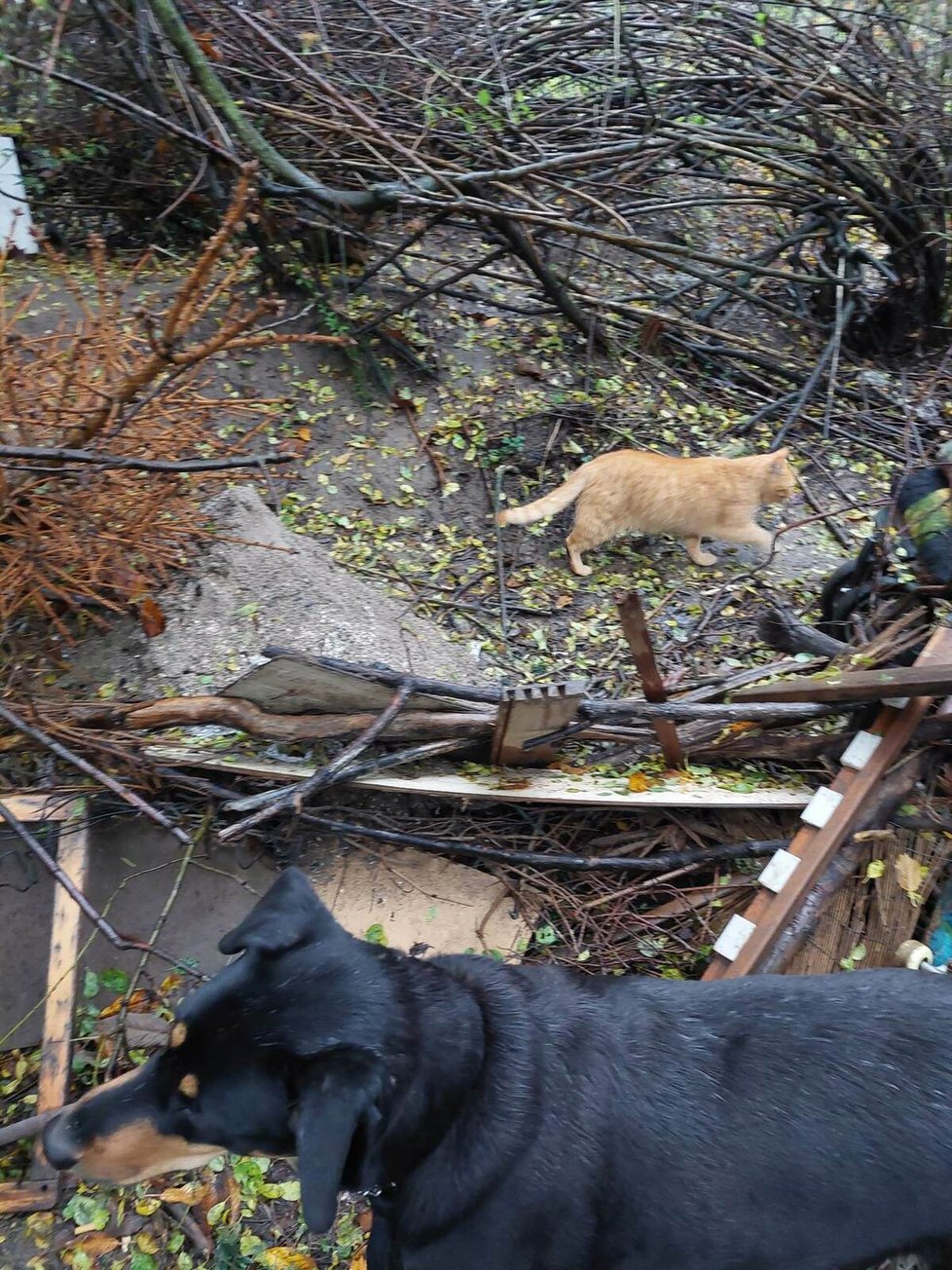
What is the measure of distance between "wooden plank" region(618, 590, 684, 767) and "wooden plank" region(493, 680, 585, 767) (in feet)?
1.07

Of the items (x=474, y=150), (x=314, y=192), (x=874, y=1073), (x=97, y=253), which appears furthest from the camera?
(x=474, y=150)

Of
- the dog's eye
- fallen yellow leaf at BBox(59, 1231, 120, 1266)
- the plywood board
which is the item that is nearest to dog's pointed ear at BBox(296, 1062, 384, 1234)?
the dog's eye

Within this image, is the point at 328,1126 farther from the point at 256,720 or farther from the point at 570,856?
the point at 570,856

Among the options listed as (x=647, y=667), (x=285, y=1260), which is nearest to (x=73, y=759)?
(x=285, y=1260)

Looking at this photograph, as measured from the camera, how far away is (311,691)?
3.13m

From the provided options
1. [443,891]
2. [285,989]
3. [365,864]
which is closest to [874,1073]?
[285,989]

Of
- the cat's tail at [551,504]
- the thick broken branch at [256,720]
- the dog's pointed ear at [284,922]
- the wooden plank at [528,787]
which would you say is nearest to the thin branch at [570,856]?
the wooden plank at [528,787]

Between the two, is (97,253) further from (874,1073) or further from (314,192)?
(874,1073)

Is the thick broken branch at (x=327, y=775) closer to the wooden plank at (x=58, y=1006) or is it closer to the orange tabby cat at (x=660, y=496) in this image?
the wooden plank at (x=58, y=1006)

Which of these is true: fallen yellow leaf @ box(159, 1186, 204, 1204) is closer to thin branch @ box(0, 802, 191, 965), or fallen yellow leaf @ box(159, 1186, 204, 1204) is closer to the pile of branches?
thin branch @ box(0, 802, 191, 965)

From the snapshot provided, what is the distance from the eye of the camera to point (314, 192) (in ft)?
16.2

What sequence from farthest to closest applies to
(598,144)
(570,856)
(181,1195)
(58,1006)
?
(598,144), (570,856), (58,1006), (181,1195)

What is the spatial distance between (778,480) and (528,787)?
2.72 meters

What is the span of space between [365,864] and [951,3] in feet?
24.6
